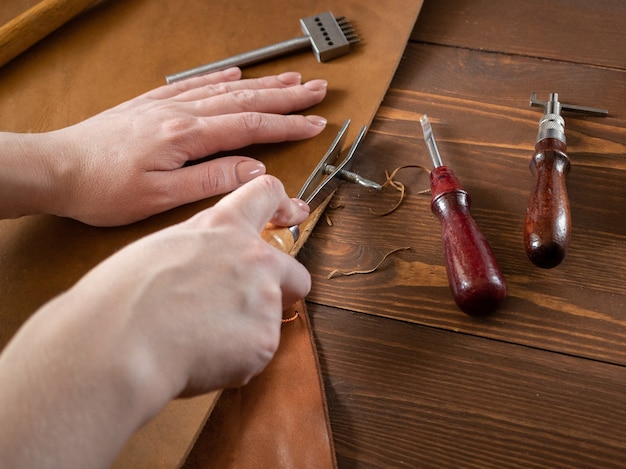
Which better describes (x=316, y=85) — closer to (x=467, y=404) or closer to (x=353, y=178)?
(x=353, y=178)

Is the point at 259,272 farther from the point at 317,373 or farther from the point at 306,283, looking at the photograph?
the point at 317,373

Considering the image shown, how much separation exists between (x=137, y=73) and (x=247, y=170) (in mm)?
356

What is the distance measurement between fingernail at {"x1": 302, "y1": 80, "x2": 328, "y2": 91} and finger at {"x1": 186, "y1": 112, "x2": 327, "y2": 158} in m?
0.07

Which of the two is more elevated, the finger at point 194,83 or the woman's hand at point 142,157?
the finger at point 194,83

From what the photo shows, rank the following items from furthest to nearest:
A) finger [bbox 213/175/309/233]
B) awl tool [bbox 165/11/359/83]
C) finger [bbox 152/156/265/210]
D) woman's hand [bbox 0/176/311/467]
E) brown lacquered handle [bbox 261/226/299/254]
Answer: awl tool [bbox 165/11/359/83], finger [bbox 152/156/265/210], brown lacquered handle [bbox 261/226/299/254], finger [bbox 213/175/309/233], woman's hand [bbox 0/176/311/467]

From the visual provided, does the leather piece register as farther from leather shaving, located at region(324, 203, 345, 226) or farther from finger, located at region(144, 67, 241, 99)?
finger, located at region(144, 67, 241, 99)

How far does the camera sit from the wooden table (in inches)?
25.9

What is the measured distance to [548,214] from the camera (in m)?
0.71

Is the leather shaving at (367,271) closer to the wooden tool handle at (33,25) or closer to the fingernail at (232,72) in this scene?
the fingernail at (232,72)

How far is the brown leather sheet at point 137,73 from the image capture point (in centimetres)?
82

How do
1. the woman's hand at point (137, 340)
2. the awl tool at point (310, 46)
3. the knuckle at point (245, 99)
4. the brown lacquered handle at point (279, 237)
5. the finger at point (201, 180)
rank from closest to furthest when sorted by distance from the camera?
the woman's hand at point (137, 340)
the brown lacquered handle at point (279, 237)
the finger at point (201, 180)
the knuckle at point (245, 99)
the awl tool at point (310, 46)

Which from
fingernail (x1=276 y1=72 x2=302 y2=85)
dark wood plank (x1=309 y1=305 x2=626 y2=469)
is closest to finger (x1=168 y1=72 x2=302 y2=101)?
fingernail (x1=276 y1=72 x2=302 y2=85)

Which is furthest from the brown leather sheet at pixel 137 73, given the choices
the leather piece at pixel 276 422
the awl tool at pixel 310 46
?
the leather piece at pixel 276 422

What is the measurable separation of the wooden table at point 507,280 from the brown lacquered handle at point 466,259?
0.05 meters
